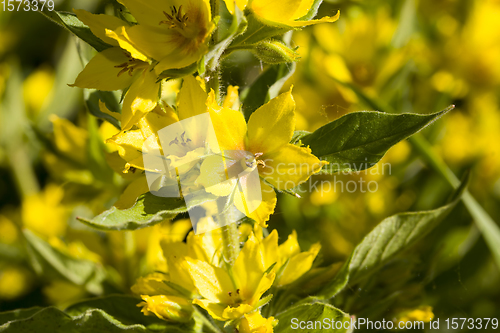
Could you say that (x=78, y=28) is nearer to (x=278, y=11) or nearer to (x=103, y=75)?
(x=103, y=75)

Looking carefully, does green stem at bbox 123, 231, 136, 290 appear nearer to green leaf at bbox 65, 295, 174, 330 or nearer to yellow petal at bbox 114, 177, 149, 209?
green leaf at bbox 65, 295, 174, 330

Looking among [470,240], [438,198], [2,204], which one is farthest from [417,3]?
[2,204]

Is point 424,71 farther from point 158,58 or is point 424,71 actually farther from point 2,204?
point 2,204

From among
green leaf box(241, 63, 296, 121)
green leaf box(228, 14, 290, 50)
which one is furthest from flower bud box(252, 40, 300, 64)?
green leaf box(241, 63, 296, 121)

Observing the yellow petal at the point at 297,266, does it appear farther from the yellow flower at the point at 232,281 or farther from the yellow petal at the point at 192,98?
the yellow petal at the point at 192,98

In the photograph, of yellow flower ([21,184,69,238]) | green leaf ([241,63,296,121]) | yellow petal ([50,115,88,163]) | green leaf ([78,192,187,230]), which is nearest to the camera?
green leaf ([78,192,187,230])

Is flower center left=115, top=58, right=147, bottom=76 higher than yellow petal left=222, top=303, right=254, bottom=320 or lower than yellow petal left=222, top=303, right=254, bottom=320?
higher
